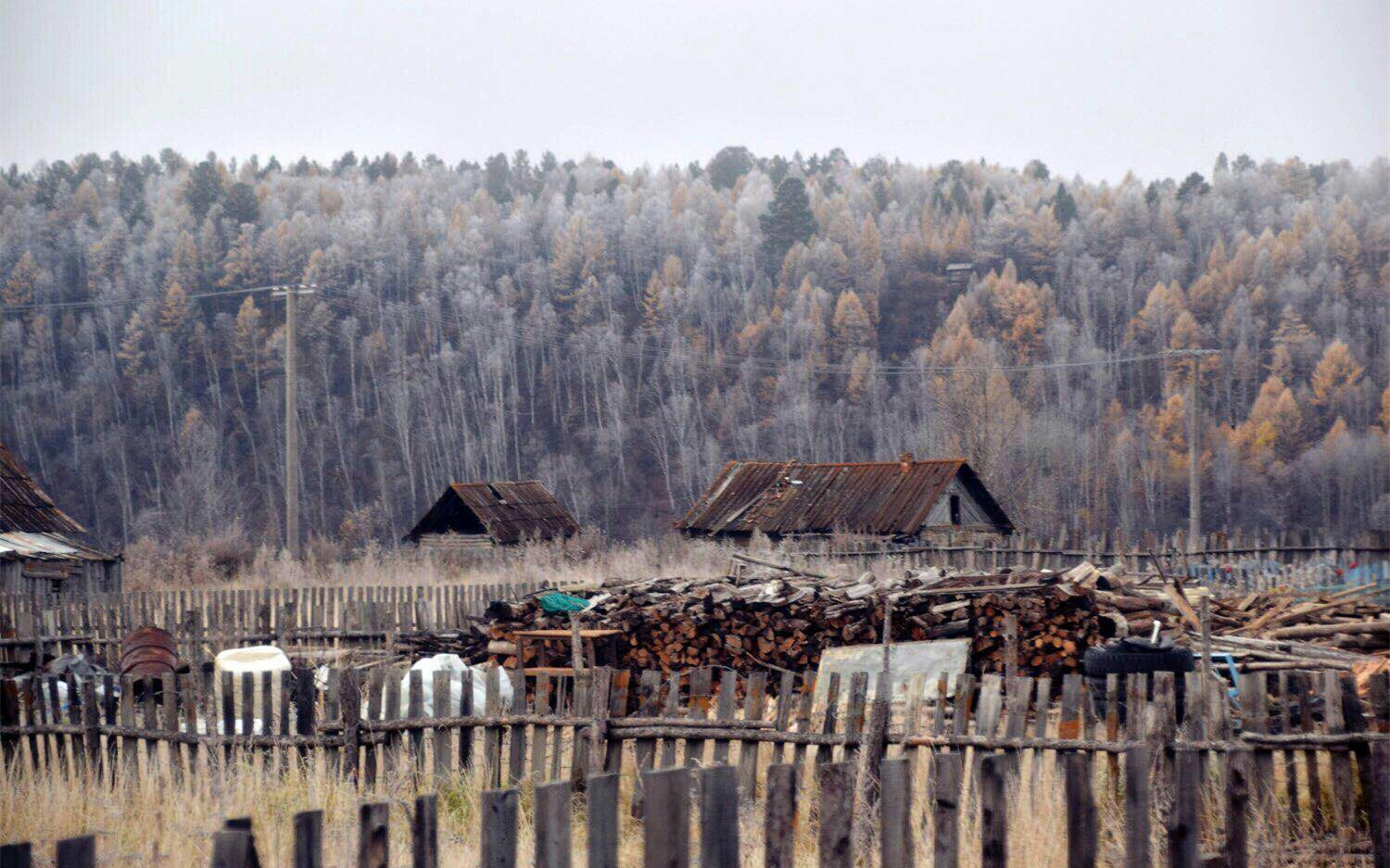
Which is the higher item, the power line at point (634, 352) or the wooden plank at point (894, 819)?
the power line at point (634, 352)

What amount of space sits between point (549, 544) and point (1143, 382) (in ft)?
239

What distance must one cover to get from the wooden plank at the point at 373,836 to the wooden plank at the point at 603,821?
2.03 ft

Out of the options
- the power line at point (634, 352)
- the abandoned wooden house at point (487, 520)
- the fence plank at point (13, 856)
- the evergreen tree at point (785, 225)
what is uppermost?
the evergreen tree at point (785, 225)

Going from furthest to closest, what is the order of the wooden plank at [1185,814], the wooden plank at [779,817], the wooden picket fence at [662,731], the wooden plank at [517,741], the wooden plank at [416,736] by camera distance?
the wooden plank at [416,736] < the wooden plank at [517,741] < the wooden picket fence at [662,731] < the wooden plank at [1185,814] < the wooden plank at [779,817]

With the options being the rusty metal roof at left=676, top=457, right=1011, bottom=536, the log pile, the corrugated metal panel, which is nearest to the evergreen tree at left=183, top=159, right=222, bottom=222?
the rusty metal roof at left=676, top=457, right=1011, bottom=536

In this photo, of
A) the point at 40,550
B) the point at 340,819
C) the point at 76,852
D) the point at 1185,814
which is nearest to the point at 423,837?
the point at 76,852

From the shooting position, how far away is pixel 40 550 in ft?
83.8

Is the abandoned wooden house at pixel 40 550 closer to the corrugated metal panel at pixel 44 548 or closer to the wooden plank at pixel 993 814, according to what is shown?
the corrugated metal panel at pixel 44 548

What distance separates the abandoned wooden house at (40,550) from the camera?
25.2 meters

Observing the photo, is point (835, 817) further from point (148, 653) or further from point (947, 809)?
point (148, 653)

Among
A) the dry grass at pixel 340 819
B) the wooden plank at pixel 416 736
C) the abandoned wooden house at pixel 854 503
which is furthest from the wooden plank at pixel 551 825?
the abandoned wooden house at pixel 854 503

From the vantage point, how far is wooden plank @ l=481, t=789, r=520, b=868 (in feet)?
14.6

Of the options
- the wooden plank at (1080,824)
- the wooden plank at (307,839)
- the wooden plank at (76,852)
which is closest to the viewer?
the wooden plank at (76,852)

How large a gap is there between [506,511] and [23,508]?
16.4 m
